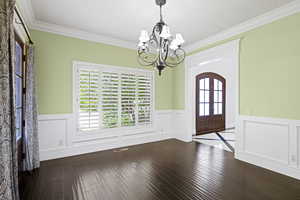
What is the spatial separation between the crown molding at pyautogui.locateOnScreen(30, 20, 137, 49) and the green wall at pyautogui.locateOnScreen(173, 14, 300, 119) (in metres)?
2.79

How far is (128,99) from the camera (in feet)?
14.3

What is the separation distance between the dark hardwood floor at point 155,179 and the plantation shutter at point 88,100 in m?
0.75

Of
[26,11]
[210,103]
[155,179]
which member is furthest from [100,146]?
[210,103]

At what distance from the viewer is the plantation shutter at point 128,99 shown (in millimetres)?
4270

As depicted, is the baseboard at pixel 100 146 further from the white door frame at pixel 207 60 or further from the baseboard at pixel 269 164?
the baseboard at pixel 269 164

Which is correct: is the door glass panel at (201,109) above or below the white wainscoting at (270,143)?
above

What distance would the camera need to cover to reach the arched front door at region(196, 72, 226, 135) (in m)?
6.04

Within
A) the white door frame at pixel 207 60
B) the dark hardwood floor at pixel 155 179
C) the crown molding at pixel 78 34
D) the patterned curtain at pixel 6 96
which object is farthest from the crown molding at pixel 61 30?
the dark hardwood floor at pixel 155 179

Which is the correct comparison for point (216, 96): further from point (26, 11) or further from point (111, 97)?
point (26, 11)

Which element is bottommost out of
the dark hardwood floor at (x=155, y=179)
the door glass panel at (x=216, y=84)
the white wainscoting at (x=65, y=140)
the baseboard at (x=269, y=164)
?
the dark hardwood floor at (x=155, y=179)

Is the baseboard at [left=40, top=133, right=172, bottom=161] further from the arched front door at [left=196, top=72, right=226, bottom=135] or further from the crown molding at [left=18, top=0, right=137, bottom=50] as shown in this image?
the crown molding at [left=18, top=0, right=137, bottom=50]

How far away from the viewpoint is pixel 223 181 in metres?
2.47

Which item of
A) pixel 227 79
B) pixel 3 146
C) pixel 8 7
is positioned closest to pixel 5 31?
pixel 8 7

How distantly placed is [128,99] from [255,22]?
3.39m
